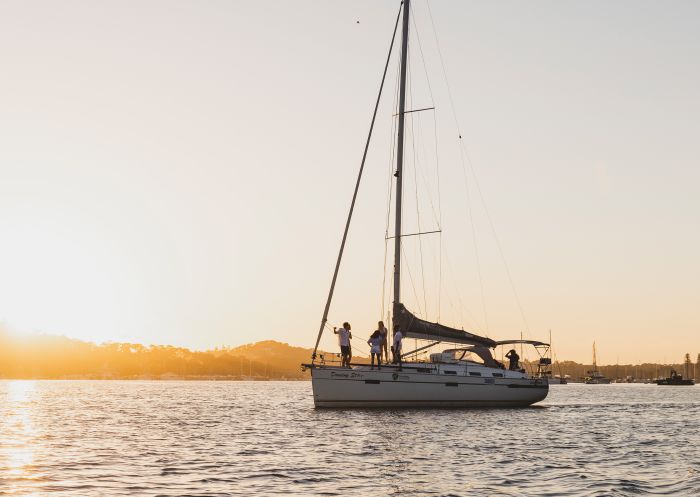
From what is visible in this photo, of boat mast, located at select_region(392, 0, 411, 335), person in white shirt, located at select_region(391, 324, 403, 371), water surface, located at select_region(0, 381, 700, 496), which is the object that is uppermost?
boat mast, located at select_region(392, 0, 411, 335)

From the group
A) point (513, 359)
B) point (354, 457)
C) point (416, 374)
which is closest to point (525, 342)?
point (513, 359)

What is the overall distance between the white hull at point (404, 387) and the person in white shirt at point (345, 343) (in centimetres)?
55

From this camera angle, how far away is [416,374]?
45.5 metres

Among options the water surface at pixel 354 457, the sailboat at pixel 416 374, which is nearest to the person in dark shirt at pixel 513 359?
the sailboat at pixel 416 374

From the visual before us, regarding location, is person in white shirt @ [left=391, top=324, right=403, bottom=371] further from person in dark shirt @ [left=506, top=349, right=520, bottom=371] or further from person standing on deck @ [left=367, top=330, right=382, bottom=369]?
person in dark shirt @ [left=506, top=349, right=520, bottom=371]

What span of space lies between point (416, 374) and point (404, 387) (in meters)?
1.07

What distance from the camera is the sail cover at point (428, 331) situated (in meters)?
46.5

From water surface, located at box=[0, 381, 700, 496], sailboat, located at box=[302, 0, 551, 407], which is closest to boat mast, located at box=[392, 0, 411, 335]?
sailboat, located at box=[302, 0, 551, 407]

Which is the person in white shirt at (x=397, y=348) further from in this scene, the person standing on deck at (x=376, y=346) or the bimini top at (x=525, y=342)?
the bimini top at (x=525, y=342)

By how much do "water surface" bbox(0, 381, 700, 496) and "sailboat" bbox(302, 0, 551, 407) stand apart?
1.30 metres

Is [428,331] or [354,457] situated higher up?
[428,331]

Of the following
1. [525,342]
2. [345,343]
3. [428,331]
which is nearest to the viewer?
[345,343]

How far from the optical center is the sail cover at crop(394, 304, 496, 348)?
153 ft

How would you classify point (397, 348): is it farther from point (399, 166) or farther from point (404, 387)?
point (399, 166)
